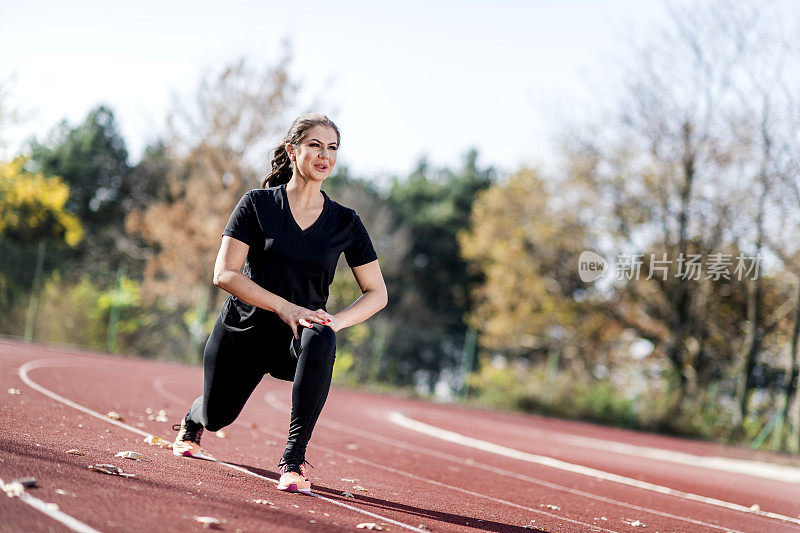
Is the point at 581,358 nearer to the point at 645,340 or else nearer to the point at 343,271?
the point at 645,340

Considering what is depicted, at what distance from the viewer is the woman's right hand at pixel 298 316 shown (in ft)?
14.1

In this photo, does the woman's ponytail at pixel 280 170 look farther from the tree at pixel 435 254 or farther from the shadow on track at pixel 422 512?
the tree at pixel 435 254

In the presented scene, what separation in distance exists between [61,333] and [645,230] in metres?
17.3

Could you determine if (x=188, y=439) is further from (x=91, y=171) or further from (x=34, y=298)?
(x=91, y=171)

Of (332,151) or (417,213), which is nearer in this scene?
(332,151)

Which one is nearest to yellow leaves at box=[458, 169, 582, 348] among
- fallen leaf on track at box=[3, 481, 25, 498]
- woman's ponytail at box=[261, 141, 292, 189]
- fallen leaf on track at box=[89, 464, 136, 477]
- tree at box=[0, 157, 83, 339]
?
tree at box=[0, 157, 83, 339]

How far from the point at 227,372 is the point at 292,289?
25.1 inches

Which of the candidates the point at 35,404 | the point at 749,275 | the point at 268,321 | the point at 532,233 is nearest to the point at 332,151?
the point at 268,321

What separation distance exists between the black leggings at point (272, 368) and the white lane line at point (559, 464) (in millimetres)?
5204

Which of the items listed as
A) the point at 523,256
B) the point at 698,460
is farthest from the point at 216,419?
the point at 523,256

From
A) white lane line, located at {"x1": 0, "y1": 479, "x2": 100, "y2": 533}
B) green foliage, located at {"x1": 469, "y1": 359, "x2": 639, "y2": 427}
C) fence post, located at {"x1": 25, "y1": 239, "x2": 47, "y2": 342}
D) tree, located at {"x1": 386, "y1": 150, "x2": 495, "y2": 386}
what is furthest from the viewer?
tree, located at {"x1": 386, "y1": 150, "x2": 495, "y2": 386}

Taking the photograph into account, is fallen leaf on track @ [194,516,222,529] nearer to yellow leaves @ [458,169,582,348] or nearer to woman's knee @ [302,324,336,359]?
woman's knee @ [302,324,336,359]

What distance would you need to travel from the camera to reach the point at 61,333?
69.9ft

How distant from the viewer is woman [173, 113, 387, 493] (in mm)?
4387
